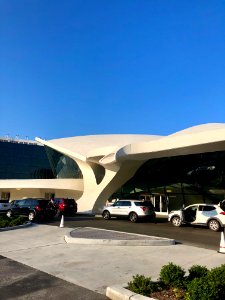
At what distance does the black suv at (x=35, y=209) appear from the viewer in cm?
2416

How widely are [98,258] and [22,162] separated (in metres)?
88.6

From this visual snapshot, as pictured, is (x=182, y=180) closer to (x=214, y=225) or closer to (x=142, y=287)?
(x=214, y=225)

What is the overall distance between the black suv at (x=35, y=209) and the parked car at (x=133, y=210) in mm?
4737

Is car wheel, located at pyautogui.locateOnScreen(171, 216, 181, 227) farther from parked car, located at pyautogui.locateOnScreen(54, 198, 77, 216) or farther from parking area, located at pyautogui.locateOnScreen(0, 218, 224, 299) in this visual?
parked car, located at pyautogui.locateOnScreen(54, 198, 77, 216)

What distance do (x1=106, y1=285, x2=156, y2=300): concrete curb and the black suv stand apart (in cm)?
1844

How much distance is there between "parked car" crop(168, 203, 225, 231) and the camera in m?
18.8

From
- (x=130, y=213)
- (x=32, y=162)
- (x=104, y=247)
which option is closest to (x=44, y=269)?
(x=104, y=247)

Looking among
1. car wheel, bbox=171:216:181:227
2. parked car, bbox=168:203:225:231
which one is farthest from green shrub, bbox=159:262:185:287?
car wheel, bbox=171:216:181:227

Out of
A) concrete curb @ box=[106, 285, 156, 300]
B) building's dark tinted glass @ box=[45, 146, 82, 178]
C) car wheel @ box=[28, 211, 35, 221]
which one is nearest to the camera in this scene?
concrete curb @ box=[106, 285, 156, 300]

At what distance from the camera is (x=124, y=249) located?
11727 millimetres

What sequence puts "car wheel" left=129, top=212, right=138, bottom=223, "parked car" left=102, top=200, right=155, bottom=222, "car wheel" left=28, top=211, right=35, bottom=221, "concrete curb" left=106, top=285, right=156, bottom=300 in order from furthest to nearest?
"car wheel" left=28, top=211, right=35, bottom=221, "car wheel" left=129, top=212, right=138, bottom=223, "parked car" left=102, top=200, right=155, bottom=222, "concrete curb" left=106, top=285, right=156, bottom=300

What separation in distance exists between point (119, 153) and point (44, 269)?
1917 cm

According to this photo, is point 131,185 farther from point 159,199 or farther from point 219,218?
point 219,218

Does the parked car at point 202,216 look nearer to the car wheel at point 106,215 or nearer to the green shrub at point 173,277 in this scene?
the car wheel at point 106,215
